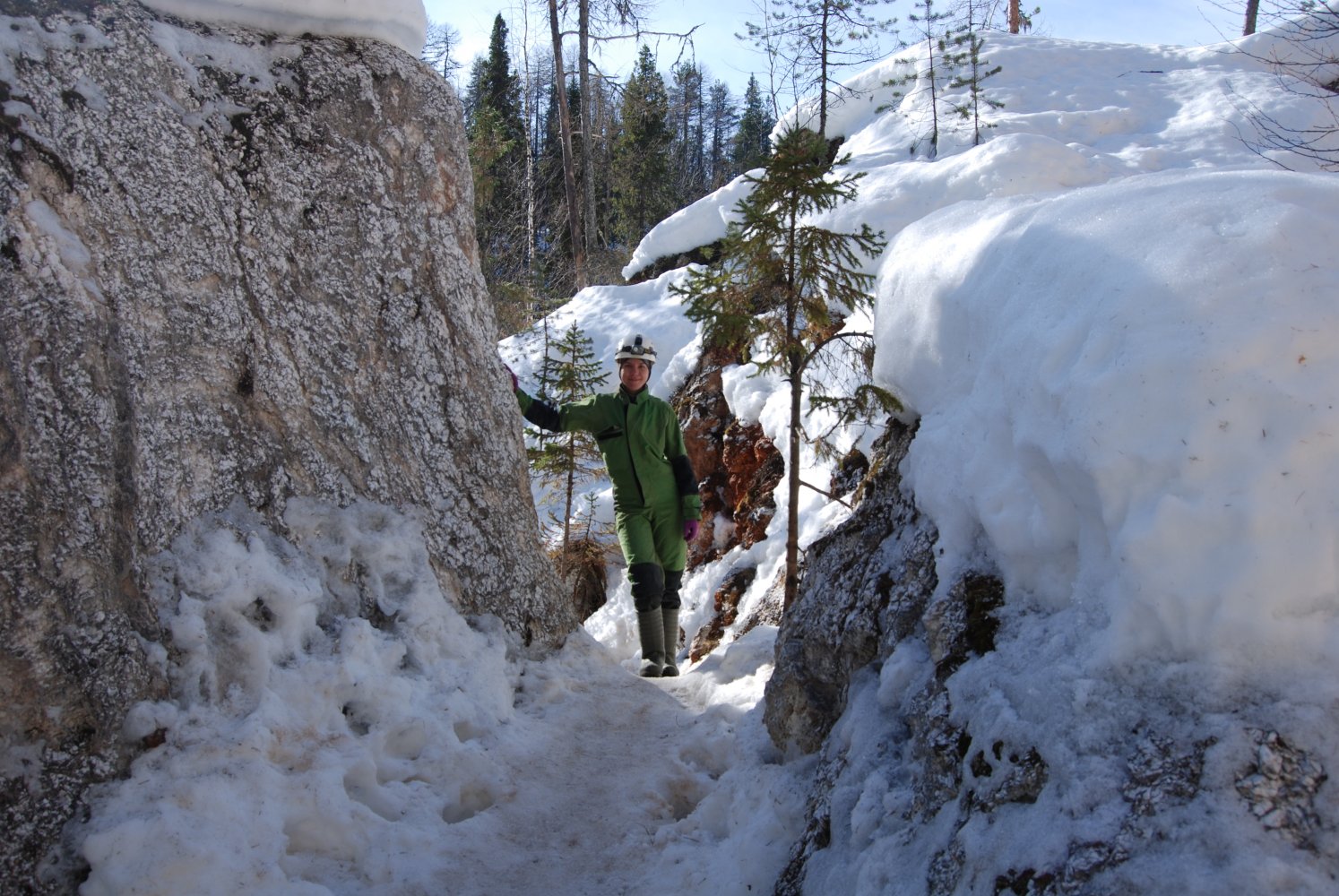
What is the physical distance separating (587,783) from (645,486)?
2.94 metres

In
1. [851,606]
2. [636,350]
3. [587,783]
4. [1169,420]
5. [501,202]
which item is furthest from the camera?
[501,202]

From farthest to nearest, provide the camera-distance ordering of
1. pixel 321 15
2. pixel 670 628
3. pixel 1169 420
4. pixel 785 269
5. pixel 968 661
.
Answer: pixel 670 628 → pixel 785 269 → pixel 321 15 → pixel 968 661 → pixel 1169 420

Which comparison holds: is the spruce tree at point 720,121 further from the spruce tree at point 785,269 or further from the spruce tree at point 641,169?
the spruce tree at point 785,269

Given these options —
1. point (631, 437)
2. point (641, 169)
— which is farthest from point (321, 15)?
point (641, 169)

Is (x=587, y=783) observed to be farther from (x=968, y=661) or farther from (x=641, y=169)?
(x=641, y=169)

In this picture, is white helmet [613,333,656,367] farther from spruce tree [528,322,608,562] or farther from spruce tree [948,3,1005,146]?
spruce tree [948,3,1005,146]

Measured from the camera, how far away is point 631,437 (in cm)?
710

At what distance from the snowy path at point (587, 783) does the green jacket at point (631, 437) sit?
1535mm

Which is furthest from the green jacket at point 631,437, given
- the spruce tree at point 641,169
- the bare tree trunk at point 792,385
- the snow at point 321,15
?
the spruce tree at point 641,169

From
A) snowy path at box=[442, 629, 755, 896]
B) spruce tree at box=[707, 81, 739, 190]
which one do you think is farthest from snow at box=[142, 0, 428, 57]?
spruce tree at box=[707, 81, 739, 190]

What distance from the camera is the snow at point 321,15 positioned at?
Result: 4.78 meters

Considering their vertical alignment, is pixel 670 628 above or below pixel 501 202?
below

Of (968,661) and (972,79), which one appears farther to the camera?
(972,79)

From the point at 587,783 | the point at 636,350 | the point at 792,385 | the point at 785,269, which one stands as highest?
the point at 785,269
